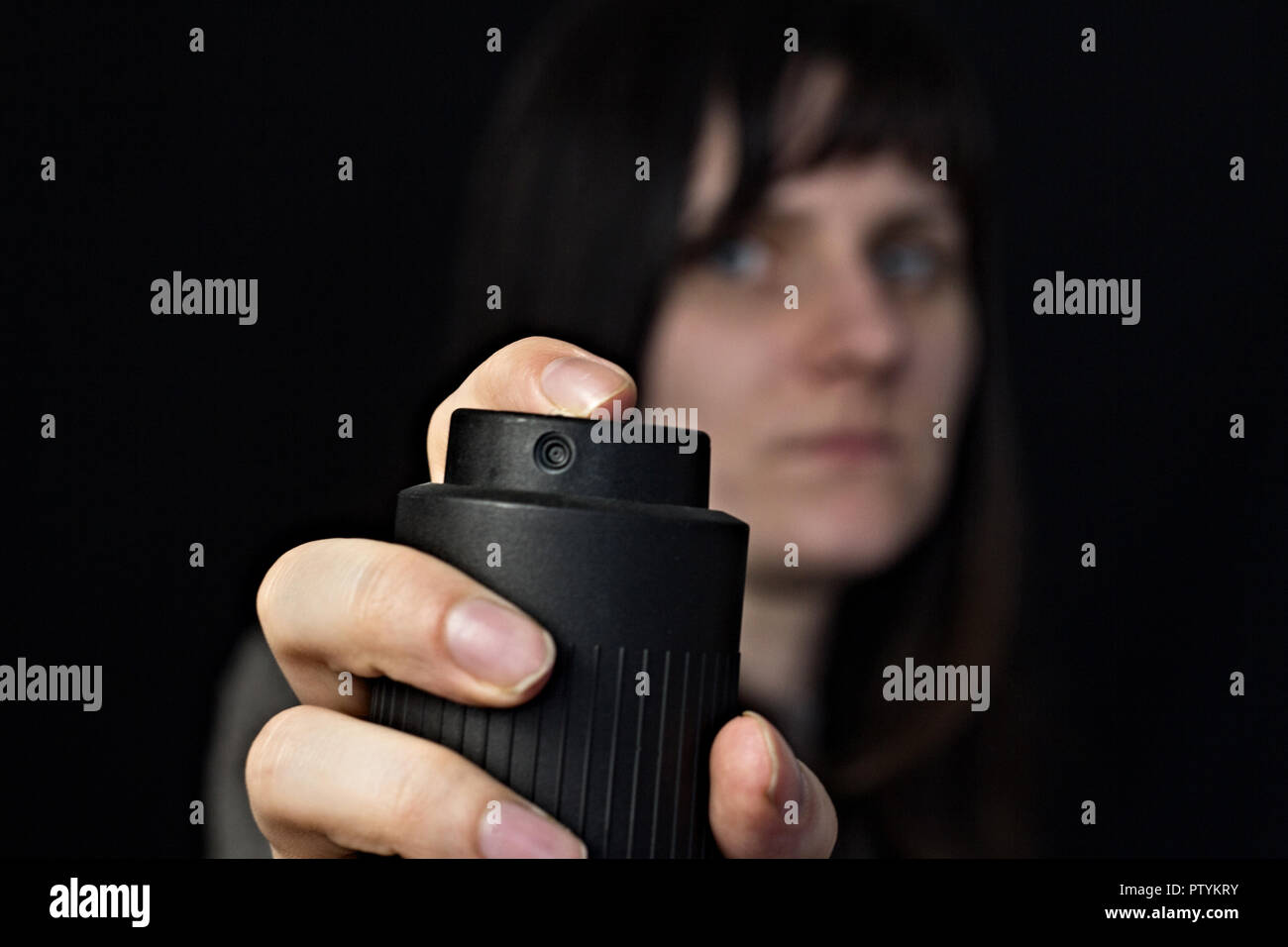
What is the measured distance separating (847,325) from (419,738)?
63 centimetres

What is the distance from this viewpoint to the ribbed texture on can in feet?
0.93

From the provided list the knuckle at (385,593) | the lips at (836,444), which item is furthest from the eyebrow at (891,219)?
the knuckle at (385,593)

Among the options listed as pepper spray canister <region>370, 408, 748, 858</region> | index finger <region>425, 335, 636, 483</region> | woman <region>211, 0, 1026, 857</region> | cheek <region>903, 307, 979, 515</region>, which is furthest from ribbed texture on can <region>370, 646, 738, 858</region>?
cheek <region>903, 307, 979, 515</region>

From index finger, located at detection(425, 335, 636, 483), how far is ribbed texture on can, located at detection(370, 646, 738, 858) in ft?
0.33

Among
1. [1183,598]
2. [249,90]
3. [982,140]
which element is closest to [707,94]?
[982,140]

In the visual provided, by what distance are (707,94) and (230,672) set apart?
67 centimetres

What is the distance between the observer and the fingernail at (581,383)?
1.23ft

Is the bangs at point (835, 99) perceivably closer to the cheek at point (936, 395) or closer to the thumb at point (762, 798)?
the cheek at point (936, 395)

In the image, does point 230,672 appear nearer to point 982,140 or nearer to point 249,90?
point 249,90

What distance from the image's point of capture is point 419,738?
32 centimetres

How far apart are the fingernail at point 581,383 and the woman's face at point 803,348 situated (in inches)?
19.3

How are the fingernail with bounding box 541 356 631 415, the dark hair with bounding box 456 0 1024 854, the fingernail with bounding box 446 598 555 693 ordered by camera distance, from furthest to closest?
the dark hair with bounding box 456 0 1024 854 → the fingernail with bounding box 541 356 631 415 → the fingernail with bounding box 446 598 555 693

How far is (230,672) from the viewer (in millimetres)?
1009

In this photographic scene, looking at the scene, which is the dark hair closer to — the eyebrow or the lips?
the eyebrow
